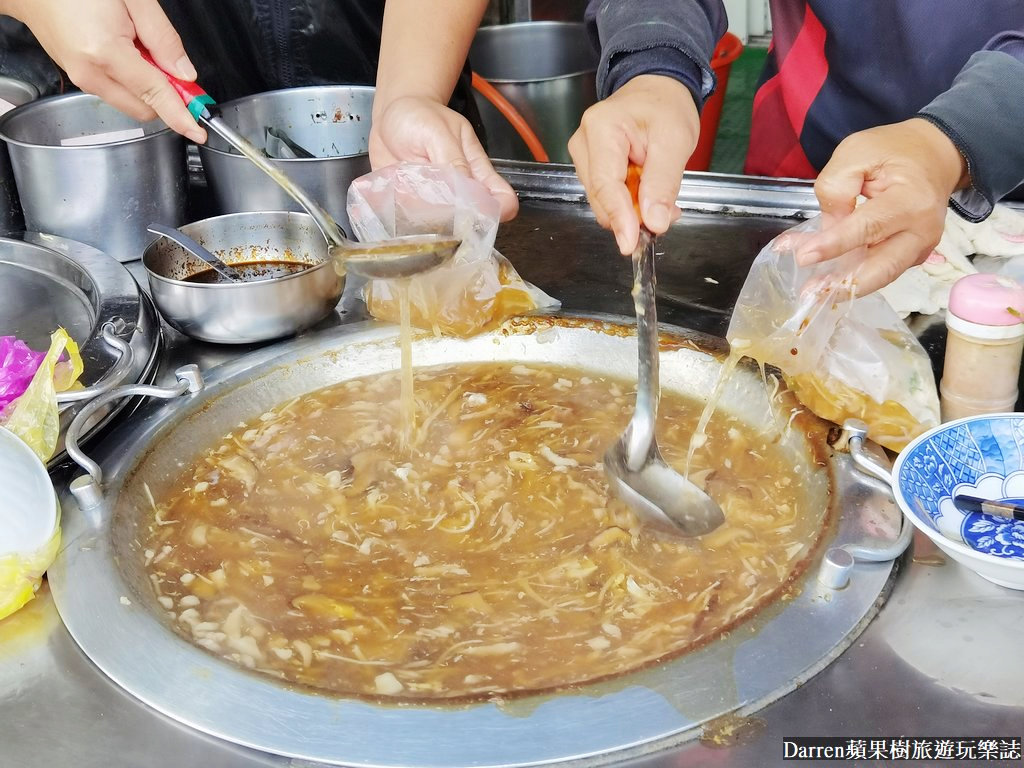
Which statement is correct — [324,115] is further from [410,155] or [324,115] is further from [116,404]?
[116,404]

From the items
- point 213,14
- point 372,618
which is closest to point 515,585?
point 372,618

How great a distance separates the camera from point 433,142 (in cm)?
210

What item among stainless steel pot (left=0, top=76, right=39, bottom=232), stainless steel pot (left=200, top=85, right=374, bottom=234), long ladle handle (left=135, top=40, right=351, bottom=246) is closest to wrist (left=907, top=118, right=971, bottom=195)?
long ladle handle (left=135, top=40, right=351, bottom=246)

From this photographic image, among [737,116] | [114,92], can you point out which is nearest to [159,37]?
[114,92]

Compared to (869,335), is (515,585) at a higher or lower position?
Result: lower

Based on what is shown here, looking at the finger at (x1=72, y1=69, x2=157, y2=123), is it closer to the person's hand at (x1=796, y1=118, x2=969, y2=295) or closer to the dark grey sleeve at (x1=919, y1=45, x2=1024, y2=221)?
the person's hand at (x1=796, y1=118, x2=969, y2=295)

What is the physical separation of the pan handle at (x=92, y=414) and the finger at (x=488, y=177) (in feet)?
2.37

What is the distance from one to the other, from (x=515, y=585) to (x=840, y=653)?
1.62 feet

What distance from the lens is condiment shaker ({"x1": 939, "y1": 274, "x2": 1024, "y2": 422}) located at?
5.01 ft

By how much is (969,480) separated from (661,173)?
2.24 feet

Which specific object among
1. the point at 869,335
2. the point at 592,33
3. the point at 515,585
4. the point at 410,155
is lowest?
the point at 515,585

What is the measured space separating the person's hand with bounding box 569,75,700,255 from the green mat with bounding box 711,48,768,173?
146 inches

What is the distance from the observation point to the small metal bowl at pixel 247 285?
193cm

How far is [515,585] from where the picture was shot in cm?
151
